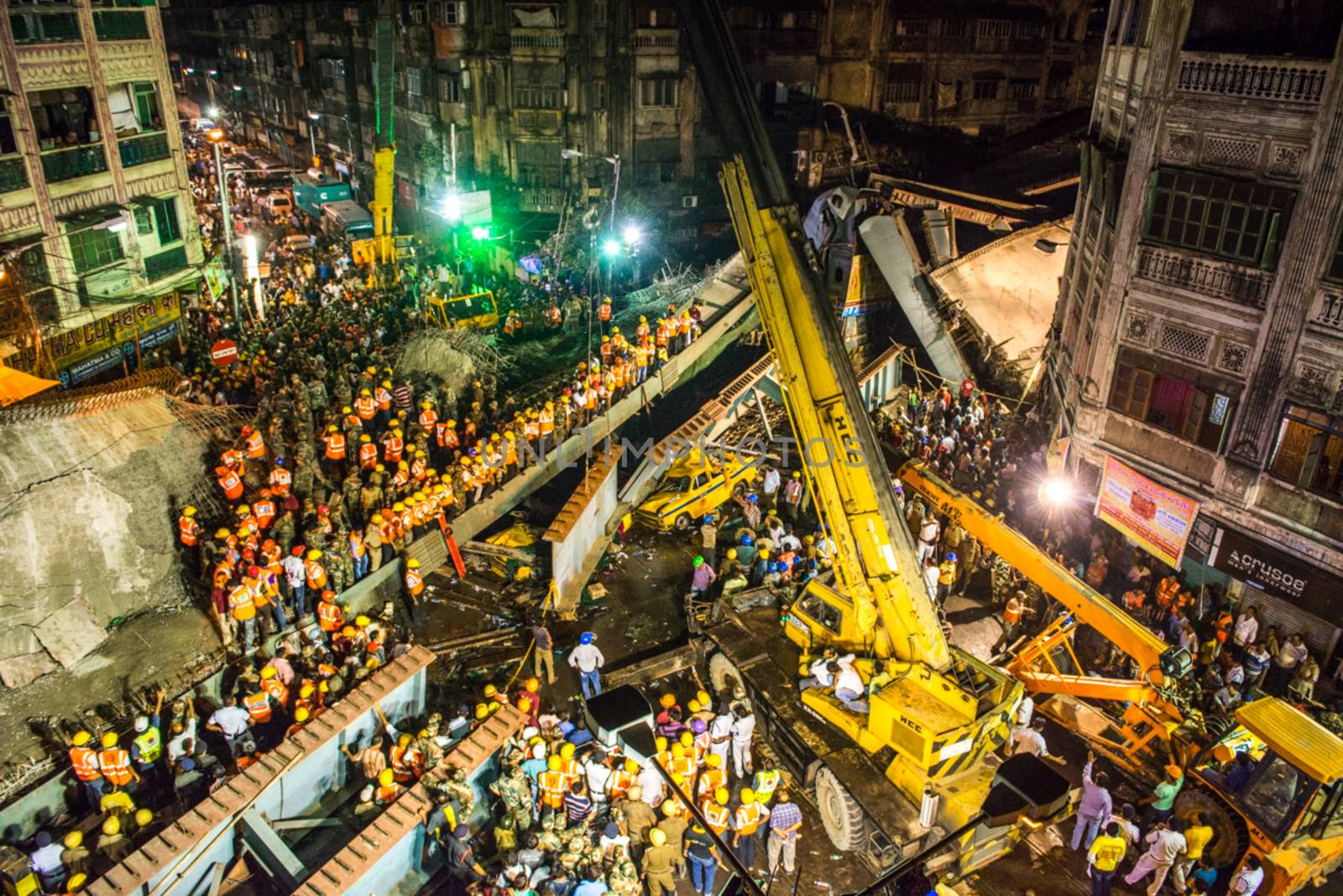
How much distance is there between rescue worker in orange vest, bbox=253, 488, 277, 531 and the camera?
18234 mm

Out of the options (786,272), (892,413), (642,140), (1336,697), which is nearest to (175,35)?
(642,140)

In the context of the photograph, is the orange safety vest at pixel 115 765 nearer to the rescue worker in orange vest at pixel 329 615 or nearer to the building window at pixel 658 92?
the rescue worker in orange vest at pixel 329 615

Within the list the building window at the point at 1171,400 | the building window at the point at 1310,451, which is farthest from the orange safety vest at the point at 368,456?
the building window at the point at 1310,451

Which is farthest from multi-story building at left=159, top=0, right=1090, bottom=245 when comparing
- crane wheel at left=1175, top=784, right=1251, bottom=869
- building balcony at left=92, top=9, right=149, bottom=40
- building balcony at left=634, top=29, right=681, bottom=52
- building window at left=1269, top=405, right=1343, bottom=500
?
crane wheel at left=1175, top=784, right=1251, bottom=869

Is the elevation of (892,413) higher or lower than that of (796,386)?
lower

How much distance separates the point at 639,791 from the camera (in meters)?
13.2

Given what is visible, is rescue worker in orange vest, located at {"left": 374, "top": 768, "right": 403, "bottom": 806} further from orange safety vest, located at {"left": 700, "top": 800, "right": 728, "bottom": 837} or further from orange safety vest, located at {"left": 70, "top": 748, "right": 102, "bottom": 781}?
orange safety vest, located at {"left": 700, "top": 800, "right": 728, "bottom": 837}

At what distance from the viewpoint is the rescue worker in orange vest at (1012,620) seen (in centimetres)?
1952

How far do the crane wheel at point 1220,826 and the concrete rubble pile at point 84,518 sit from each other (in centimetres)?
1863

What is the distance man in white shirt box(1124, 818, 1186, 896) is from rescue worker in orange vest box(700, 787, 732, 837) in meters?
6.05

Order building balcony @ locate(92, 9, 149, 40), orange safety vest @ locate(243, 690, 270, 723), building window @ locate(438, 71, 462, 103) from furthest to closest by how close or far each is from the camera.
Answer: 1. building window @ locate(438, 71, 462, 103)
2. building balcony @ locate(92, 9, 149, 40)
3. orange safety vest @ locate(243, 690, 270, 723)

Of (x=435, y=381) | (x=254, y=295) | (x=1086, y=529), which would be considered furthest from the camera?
(x=254, y=295)

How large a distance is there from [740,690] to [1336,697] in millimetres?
11968

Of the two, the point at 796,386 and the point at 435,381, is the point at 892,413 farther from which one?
the point at 796,386
